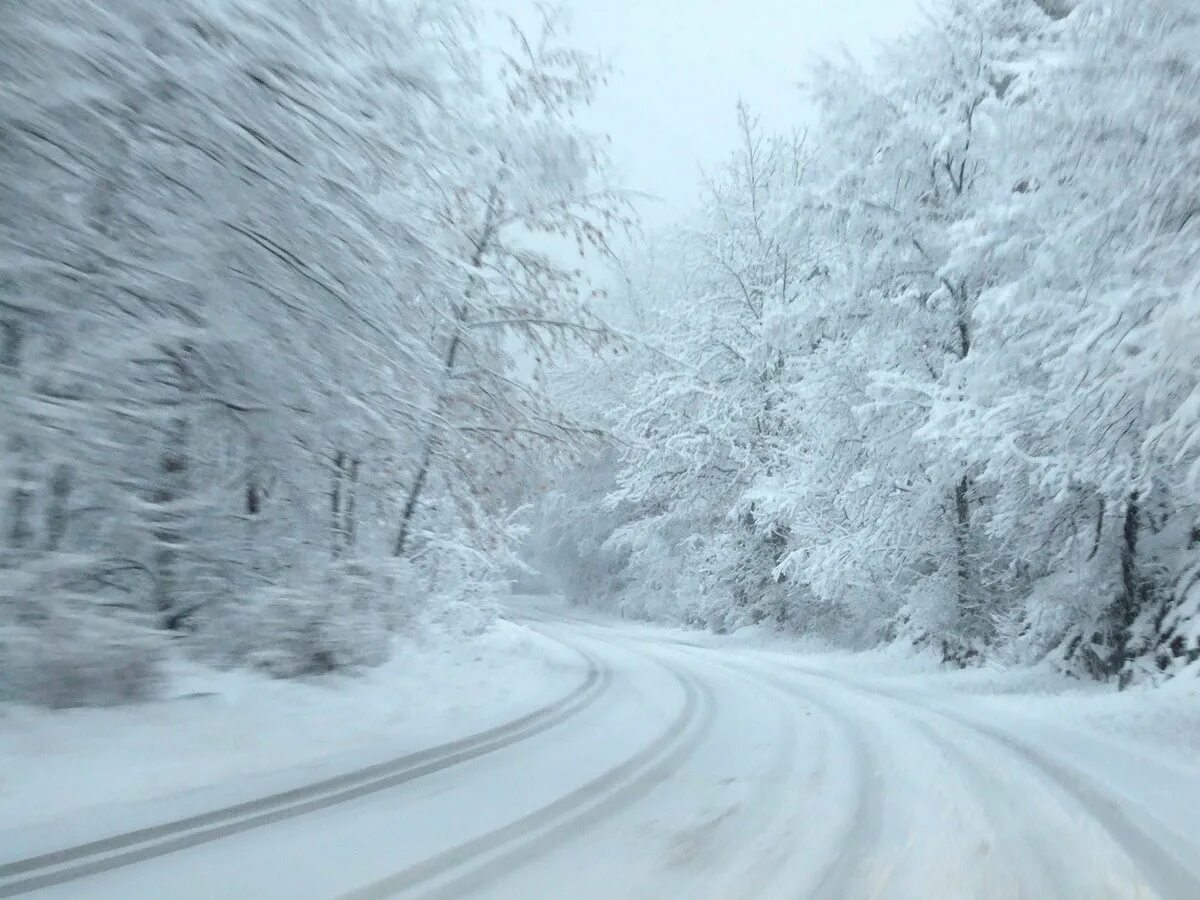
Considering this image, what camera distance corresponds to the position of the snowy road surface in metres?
4.05

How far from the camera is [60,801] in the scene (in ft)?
15.8

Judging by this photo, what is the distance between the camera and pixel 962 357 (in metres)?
15.1

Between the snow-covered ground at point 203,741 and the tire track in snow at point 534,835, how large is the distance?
61.6 inches

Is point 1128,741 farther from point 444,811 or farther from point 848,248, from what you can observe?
point 848,248

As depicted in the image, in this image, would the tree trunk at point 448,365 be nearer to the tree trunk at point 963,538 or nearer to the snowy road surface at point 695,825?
the snowy road surface at point 695,825

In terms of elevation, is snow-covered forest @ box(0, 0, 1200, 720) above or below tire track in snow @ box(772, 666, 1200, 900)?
above

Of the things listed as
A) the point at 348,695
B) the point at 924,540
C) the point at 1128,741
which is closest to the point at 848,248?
the point at 924,540

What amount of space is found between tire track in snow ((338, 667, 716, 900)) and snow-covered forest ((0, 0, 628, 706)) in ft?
10.3

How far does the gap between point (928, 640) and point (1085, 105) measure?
10.8 m

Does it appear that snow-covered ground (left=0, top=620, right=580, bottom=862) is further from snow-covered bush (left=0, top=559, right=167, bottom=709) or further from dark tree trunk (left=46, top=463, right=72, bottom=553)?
dark tree trunk (left=46, top=463, right=72, bottom=553)

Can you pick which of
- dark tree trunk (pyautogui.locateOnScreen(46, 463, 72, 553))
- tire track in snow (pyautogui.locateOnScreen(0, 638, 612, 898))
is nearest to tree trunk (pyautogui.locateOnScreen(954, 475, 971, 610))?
tire track in snow (pyautogui.locateOnScreen(0, 638, 612, 898))

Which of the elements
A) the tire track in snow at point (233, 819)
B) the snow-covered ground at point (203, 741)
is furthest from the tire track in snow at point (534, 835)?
the snow-covered ground at point (203, 741)

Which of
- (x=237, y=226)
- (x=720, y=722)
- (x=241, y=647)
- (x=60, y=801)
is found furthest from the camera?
(x=720, y=722)

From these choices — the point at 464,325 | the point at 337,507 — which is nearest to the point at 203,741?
the point at 337,507
